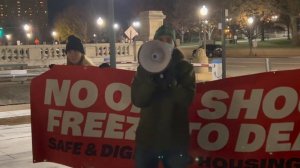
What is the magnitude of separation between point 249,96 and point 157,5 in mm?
76923

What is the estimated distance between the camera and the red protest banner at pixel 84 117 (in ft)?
18.4

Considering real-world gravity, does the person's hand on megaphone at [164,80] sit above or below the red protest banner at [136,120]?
above

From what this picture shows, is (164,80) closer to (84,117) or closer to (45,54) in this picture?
(84,117)

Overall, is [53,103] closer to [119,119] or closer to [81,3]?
[119,119]

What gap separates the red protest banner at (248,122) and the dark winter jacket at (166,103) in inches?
48.0

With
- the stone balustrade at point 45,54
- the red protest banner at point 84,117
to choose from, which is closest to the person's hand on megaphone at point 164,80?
the red protest banner at point 84,117

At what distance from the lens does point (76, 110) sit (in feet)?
19.3

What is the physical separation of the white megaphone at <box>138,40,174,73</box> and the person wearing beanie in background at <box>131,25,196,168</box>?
42 millimetres

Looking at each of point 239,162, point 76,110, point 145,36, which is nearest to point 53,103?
point 76,110

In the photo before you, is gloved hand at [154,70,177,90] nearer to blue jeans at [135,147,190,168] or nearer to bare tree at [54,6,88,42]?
blue jeans at [135,147,190,168]

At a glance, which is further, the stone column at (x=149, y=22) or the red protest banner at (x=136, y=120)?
the stone column at (x=149, y=22)

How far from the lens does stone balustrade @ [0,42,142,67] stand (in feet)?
107

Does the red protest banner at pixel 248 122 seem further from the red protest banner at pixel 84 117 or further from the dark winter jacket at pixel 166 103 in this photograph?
the dark winter jacket at pixel 166 103

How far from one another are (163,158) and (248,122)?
1.42 metres
